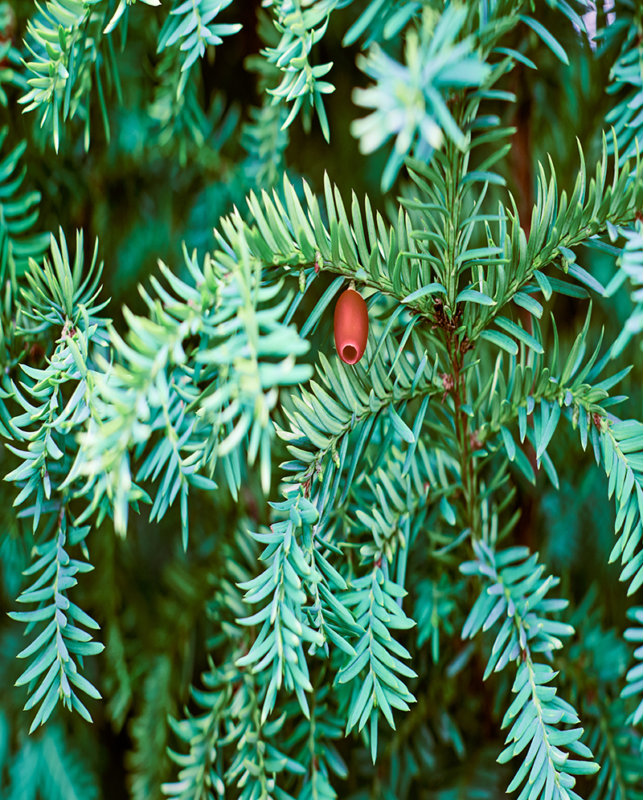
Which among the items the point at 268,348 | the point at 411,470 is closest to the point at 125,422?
the point at 268,348

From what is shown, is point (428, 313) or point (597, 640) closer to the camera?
point (428, 313)

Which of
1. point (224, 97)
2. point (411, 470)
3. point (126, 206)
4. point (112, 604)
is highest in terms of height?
point (224, 97)

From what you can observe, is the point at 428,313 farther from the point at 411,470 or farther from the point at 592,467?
the point at 592,467

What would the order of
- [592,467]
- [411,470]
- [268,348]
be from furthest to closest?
[592,467]
[411,470]
[268,348]

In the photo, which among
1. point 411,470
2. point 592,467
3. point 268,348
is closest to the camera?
point 268,348
